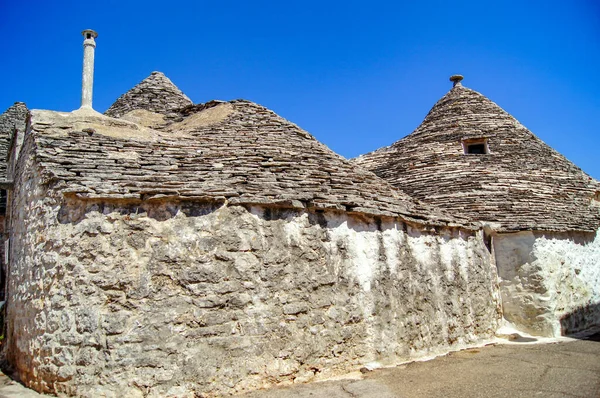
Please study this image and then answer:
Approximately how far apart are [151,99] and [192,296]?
7376mm

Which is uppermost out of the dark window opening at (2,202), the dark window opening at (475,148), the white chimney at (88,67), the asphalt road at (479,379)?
the white chimney at (88,67)

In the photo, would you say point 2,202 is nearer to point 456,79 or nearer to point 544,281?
point 544,281

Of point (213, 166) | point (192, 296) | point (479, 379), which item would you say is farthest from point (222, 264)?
point (479, 379)

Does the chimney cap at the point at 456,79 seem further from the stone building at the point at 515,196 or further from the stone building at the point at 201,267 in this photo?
the stone building at the point at 201,267

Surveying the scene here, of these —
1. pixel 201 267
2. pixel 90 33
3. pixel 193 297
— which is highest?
pixel 90 33

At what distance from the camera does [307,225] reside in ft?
21.3

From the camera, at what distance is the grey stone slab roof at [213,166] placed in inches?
Answer: 233

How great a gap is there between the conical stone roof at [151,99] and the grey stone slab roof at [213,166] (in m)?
2.72

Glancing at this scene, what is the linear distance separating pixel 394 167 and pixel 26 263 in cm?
977

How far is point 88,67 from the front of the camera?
9.31 meters

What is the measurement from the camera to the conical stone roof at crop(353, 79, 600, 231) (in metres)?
10.5

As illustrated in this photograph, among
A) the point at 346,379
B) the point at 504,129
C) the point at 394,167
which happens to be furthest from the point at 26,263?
the point at 504,129

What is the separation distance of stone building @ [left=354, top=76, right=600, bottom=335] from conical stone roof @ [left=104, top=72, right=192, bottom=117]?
5752mm

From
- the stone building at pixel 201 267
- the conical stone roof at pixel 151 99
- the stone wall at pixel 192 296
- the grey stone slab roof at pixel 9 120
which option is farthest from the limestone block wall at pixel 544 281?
the grey stone slab roof at pixel 9 120
